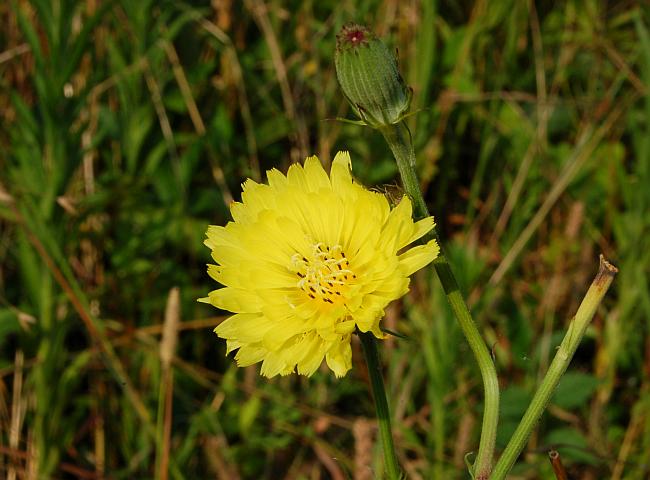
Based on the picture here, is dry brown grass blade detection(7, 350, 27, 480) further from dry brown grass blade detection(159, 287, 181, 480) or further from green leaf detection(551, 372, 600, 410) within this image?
green leaf detection(551, 372, 600, 410)

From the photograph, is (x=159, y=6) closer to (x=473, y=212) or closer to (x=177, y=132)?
(x=177, y=132)

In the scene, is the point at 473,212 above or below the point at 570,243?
above

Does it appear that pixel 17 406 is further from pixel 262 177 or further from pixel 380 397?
pixel 380 397

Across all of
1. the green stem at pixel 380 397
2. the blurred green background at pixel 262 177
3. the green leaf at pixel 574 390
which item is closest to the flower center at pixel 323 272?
the green stem at pixel 380 397

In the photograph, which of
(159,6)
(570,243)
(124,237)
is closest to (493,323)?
(570,243)

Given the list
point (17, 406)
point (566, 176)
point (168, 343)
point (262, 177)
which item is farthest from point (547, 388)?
point (262, 177)
